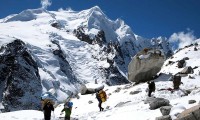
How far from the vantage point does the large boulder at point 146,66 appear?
50.2 metres

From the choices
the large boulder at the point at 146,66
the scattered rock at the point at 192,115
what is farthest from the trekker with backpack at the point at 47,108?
the large boulder at the point at 146,66

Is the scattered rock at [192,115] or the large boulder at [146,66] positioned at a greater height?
the large boulder at [146,66]

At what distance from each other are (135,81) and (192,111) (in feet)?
109

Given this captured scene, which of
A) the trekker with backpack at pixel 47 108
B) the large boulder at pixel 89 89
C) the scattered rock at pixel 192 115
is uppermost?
the large boulder at pixel 89 89

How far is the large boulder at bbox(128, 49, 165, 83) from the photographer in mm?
50219

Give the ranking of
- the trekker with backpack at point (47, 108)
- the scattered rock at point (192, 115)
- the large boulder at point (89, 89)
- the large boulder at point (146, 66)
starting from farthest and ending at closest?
the large boulder at point (89, 89) < the large boulder at point (146, 66) < the trekker with backpack at point (47, 108) < the scattered rock at point (192, 115)

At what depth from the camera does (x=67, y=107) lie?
28.6m

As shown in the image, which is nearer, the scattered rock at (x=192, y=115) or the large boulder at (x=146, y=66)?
the scattered rock at (x=192, y=115)

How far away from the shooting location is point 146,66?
50.2 metres

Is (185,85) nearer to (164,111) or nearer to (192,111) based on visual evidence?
(164,111)

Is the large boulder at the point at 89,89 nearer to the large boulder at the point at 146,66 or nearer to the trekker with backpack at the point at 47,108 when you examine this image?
the large boulder at the point at 146,66

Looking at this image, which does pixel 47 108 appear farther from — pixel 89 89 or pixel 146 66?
pixel 89 89

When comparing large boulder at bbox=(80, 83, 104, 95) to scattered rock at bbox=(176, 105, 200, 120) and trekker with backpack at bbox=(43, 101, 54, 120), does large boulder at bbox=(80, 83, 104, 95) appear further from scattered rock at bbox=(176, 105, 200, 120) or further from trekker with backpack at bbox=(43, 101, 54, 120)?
scattered rock at bbox=(176, 105, 200, 120)

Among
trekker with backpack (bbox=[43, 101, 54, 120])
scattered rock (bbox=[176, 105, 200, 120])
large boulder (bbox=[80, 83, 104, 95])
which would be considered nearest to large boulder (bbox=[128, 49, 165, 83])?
large boulder (bbox=[80, 83, 104, 95])
